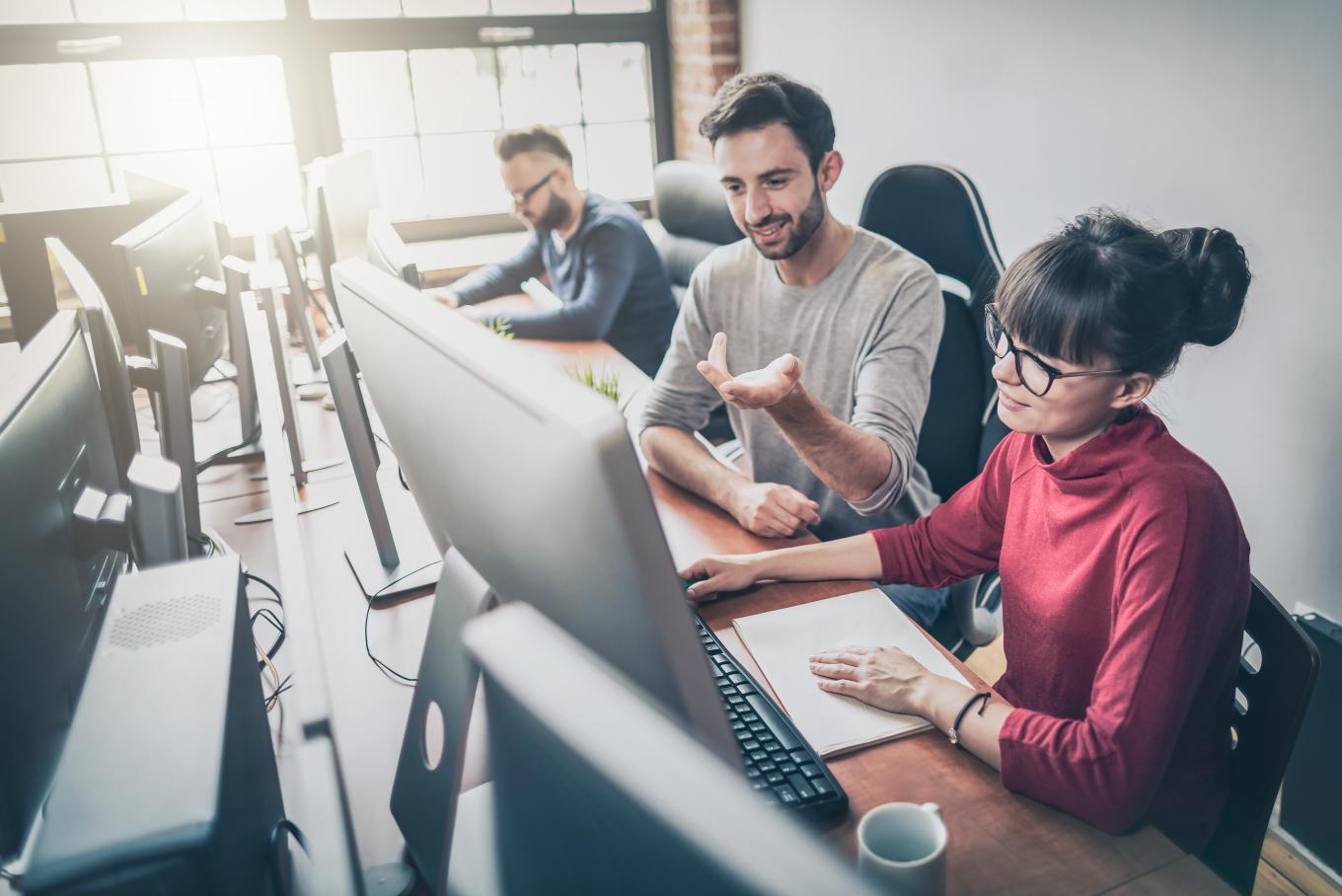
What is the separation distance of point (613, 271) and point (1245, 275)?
6.24ft

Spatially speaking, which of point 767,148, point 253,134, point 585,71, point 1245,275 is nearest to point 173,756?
point 1245,275

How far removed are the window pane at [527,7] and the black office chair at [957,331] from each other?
2.52 m

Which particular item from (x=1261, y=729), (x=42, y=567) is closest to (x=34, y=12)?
(x=42, y=567)

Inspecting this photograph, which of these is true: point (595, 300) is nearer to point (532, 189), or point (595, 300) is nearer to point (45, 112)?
point (532, 189)

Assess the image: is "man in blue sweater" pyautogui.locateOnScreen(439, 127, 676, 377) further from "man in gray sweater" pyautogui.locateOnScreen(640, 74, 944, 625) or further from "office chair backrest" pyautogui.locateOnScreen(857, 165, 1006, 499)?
"office chair backrest" pyautogui.locateOnScreen(857, 165, 1006, 499)

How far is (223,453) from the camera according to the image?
5.95ft

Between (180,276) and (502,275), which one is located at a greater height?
(180,276)

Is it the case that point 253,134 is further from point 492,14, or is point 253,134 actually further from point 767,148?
point 767,148

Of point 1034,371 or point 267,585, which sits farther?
point 267,585

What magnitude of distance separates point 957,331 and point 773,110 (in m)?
0.50

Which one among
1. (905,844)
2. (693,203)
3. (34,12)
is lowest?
(905,844)

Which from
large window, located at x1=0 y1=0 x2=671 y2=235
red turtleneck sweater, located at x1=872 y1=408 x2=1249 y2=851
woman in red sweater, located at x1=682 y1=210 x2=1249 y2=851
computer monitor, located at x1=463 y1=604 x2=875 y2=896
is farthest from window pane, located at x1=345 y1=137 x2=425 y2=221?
computer monitor, located at x1=463 y1=604 x2=875 y2=896

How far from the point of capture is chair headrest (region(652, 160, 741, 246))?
277 centimetres

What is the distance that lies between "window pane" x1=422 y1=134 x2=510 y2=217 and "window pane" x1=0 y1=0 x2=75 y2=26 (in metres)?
1.26
